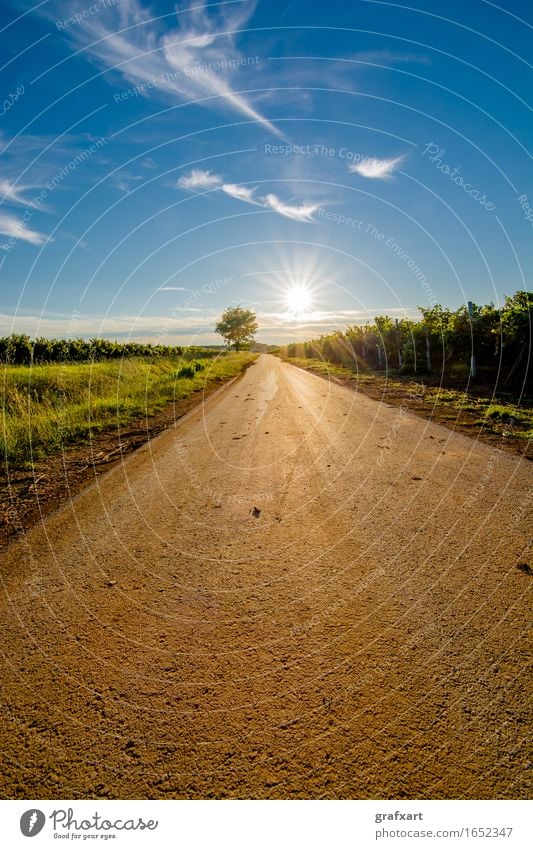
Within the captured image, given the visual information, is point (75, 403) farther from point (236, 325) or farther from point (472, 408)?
point (236, 325)

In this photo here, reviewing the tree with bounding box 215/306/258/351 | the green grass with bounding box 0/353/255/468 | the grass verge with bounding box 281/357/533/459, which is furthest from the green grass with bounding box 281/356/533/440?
the tree with bounding box 215/306/258/351

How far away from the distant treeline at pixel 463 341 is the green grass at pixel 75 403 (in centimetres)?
Result: 1274

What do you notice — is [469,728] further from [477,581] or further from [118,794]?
[118,794]

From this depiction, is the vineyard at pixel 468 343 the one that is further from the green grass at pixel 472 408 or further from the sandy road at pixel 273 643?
the sandy road at pixel 273 643

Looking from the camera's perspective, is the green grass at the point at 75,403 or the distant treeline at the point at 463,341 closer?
the green grass at the point at 75,403

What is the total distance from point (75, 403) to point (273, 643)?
12130 mm

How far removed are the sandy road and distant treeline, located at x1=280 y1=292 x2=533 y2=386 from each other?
41.1 feet

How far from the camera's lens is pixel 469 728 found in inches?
82.4

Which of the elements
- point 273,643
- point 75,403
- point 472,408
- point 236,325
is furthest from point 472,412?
point 236,325

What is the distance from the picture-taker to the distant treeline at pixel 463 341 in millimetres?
16797

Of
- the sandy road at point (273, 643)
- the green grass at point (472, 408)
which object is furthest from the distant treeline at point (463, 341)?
the sandy road at point (273, 643)

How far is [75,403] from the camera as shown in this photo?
42.2 ft

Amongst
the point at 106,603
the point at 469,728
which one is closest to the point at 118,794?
the point at 106,603

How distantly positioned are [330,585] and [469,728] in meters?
1.36
